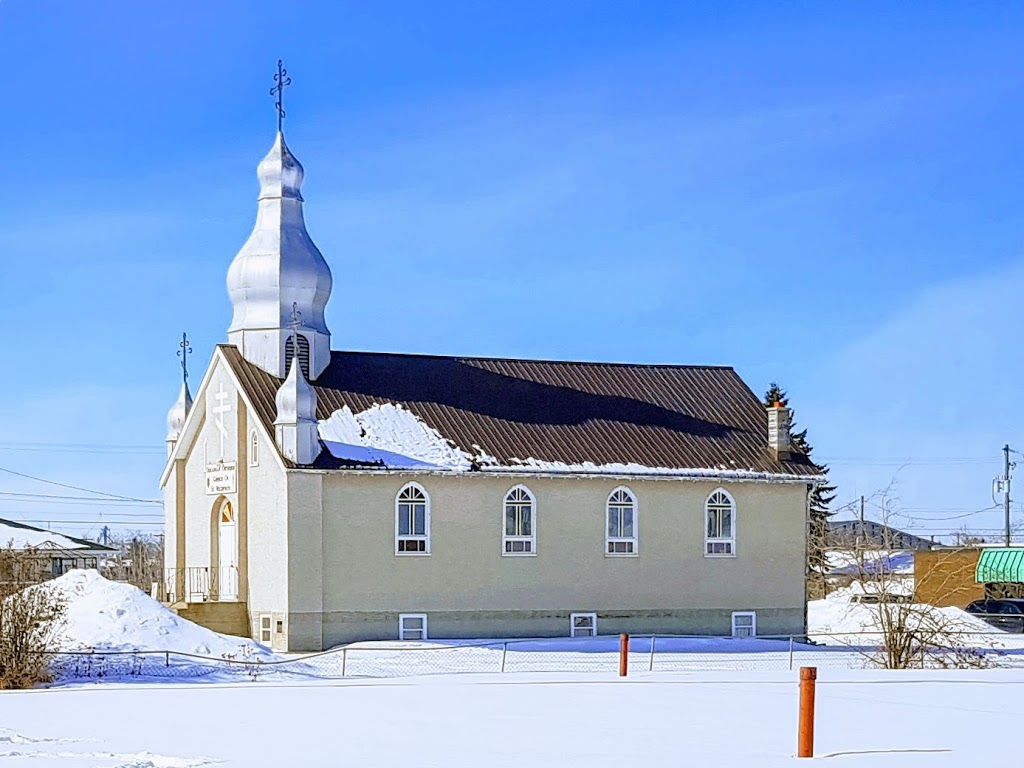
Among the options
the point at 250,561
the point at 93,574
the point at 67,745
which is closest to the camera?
the point at 67,745

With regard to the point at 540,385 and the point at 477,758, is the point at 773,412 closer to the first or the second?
the point at 540,385

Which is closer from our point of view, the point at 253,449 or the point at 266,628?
the point at 266,628

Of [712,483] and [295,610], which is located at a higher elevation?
[712,483]

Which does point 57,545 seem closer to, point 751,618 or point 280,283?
point 280,283

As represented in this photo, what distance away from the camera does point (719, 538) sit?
1612 inches

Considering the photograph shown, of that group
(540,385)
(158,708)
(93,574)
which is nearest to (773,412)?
(540,385)

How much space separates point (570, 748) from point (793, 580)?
1001 inches

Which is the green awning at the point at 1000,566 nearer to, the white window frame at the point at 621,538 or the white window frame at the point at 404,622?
the white window frame at the point at 621,538

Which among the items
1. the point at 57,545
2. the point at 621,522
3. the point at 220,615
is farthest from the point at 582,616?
the point at 57,545

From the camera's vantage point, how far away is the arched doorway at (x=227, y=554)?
130 feet

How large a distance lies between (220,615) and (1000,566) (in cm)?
3318

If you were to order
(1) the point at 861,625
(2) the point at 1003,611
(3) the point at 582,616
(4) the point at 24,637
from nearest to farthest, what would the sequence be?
(4) the point at 24,637, (3) the point at 582,616, (1) the point at 861,625, (2) the point at 1003,611

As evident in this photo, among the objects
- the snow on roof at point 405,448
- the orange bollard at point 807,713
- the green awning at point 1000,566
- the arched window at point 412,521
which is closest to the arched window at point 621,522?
the snow on roof at point 405,448

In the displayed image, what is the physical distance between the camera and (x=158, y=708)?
2248cm
